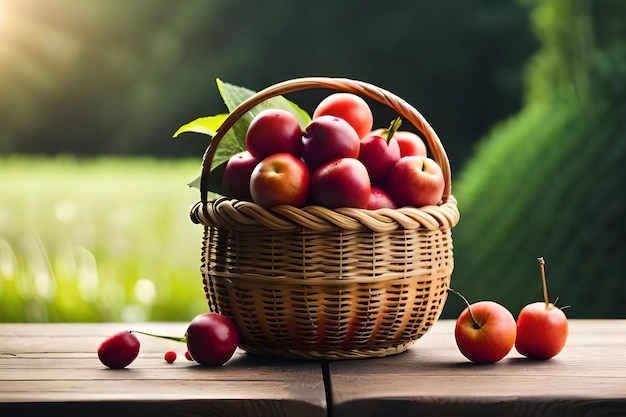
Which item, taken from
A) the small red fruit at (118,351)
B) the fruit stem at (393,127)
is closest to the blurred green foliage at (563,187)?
the fruit stem at (393,127)

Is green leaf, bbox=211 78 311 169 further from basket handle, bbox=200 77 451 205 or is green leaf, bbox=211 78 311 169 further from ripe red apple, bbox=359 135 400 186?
ripe red apple, bbox=359 135 400 186

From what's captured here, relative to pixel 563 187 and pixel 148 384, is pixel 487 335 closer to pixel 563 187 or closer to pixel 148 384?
pixel 148 384

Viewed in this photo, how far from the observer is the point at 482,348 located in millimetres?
1307

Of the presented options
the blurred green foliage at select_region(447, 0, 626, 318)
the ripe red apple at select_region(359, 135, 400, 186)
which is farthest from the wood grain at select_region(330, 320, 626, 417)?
the blurred green foliage at select_region(447, 0, 626, 318)

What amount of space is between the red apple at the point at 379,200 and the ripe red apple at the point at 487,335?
20 cm

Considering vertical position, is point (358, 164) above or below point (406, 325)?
above

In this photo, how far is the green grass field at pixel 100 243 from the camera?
2848 millimetres

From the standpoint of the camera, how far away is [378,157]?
1359 mm

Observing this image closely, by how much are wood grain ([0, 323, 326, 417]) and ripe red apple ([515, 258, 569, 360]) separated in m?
0.34

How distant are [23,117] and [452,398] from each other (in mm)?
2717

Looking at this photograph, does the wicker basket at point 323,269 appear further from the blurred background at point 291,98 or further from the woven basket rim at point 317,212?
A: the blurred background at point 291,98

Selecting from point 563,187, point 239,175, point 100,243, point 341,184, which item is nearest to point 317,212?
point 341,184

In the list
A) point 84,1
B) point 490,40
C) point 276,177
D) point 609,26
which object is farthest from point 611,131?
point 84,1

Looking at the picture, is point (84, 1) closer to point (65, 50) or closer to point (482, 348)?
point (65, 50)
